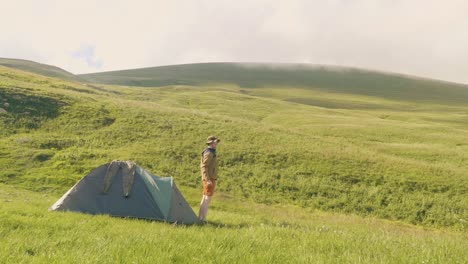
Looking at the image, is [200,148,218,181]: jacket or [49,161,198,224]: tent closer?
[49,161,198,224]: tent

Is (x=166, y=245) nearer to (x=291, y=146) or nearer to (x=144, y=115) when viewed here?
(x=291, y=146)

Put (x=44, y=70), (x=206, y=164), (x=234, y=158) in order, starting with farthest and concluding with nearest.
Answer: (x=44, y=70) < (x=234, y=158) < (x=206, y=164)

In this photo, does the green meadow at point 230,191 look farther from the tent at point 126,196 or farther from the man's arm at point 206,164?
the man's arm at point 206,164

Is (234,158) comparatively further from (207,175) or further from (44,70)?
(44,70)

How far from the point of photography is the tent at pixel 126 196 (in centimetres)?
1505

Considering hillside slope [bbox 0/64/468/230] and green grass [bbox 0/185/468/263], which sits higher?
green grass [bbox 0/185/468/263]

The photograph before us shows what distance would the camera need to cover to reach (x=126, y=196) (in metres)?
15.4

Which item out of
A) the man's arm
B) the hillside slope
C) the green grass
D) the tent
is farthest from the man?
the hillside slope

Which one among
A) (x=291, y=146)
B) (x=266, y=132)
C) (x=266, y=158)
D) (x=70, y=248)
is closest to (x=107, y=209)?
(x=70, y=248)

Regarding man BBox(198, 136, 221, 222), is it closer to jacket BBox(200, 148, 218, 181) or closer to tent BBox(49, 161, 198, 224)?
jacket BBox(200, 148, 218, 181)

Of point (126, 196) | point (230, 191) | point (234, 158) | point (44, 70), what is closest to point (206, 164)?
point (126, 196)

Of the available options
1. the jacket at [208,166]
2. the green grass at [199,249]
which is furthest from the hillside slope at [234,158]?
the green grass at [199,249]

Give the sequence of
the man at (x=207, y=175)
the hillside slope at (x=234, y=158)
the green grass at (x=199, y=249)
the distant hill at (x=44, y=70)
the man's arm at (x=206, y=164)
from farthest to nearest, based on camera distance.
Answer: the distant hill at (x=44, y=70) < the hillside slope at (x=234, y=158) < the man's arm at (x=206, y=164) < the man at (x=207, y=175) < the green grass at (x=199, y=249)

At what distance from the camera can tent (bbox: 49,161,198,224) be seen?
15.0 metres
